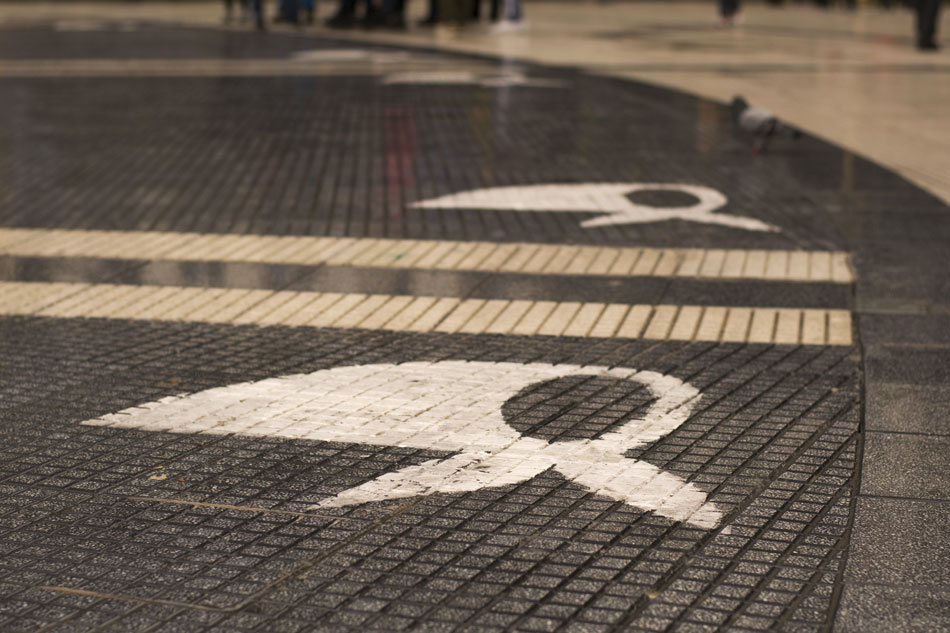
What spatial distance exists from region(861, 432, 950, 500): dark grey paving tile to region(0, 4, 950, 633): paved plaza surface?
14 mm

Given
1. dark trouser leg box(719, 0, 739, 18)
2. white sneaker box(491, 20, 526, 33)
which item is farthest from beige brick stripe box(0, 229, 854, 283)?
dark trouser leg box(719, 0, 739, 18)

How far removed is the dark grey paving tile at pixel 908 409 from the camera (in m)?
4.55

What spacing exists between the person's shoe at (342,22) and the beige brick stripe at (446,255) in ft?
65.3

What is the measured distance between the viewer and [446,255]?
283 inches

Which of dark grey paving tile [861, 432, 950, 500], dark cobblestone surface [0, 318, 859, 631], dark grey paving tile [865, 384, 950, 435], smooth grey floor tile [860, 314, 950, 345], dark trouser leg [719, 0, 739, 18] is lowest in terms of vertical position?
dark cobblestone surface [0, 318, 859, 631]

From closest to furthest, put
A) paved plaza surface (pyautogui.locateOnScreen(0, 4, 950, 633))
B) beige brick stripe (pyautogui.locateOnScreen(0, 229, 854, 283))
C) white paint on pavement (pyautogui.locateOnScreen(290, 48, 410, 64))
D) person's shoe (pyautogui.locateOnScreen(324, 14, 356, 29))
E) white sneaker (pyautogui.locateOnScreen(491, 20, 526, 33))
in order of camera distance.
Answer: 1. paved plaza surface (pyautogui.locateOnScreen(0, 4, 950, 633))
2. beige brick stripe (pyautogui.locateOnScreen(0, 229, 854, 283))
3. white paint on pavement (pyautogui.locateOnScreen(290, 48, 410, 64))
4. white sneaker (pyautogui.locateOnScreen(491, 20, 526, 33))
5. person's shoe (pyautogui.locateOnScreen(324, 14, 356, 29))

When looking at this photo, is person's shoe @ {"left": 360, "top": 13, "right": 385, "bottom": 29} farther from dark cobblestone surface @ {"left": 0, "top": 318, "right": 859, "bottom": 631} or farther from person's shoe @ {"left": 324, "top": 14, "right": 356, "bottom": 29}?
dark cobblestone surface @ {"left": 0, "top": 318, "right": 859, "bottom": 631}

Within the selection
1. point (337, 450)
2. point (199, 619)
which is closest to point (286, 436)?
point (337, 450)

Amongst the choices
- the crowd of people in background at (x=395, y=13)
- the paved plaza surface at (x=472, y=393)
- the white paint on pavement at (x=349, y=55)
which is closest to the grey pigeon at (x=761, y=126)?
the paved plaza surface at (x=472, y=393)

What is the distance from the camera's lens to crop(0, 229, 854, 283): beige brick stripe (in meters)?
6.81

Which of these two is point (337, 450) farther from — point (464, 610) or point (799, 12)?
point (799, 12)

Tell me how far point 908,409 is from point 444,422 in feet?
5.23

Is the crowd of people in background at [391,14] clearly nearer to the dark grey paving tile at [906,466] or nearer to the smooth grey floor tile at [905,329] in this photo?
the smooth grey floor tile at [905,329]

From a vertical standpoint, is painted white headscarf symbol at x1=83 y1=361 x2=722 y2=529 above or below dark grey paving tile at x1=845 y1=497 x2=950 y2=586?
below
